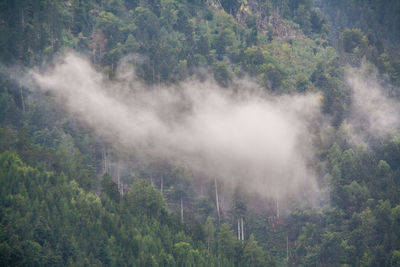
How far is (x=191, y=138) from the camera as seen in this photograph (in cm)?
12162

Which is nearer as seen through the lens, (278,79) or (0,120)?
(0,120)

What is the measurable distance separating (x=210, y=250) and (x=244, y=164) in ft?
66.6

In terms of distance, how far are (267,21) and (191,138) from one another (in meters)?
34.2

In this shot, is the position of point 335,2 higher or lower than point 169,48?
higher

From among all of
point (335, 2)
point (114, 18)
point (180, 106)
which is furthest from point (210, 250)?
point (335, 2)

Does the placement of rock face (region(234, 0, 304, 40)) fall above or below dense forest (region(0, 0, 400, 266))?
above

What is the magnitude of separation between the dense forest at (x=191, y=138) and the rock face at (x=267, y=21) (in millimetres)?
237

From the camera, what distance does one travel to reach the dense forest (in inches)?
3895

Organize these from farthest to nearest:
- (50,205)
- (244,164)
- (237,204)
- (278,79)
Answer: (278,79) < (244,164) < (237,204) < (50,205)

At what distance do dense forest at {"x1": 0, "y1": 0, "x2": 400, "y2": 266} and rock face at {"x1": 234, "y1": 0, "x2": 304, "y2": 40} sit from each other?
0.24 metres

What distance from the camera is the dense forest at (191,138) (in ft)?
325

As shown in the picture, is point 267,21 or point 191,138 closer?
point 191,138

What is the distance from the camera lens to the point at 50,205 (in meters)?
97.1

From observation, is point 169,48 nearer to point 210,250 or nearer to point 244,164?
point 244,164
